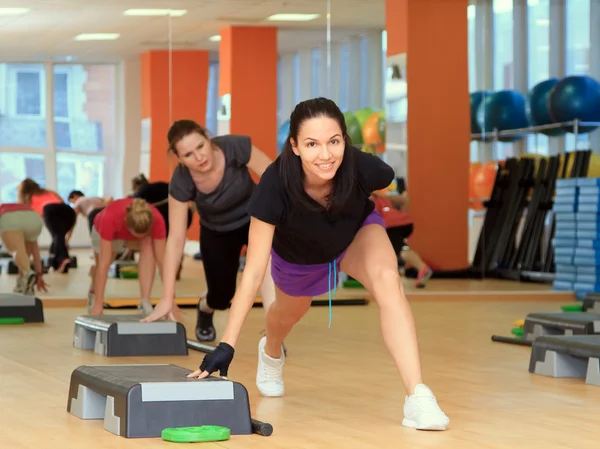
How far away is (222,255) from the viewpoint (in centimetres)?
586

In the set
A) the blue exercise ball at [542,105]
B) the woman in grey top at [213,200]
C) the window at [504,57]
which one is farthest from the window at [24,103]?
the window at [504,57]

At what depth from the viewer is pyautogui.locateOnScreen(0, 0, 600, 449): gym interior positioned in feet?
13.2

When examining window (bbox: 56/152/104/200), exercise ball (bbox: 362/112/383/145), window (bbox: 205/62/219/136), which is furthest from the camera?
exercise ball (bbox: 362/112/383/145)

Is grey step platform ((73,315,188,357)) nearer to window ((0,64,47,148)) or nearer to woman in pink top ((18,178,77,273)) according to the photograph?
woman in pink top ((18,178,77,273))

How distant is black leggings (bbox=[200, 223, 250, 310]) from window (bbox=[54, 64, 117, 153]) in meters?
3.00

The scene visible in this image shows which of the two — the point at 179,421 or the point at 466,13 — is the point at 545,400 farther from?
the point at 466,13

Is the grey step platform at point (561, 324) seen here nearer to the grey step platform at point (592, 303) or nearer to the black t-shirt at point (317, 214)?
the grey step platform at point (592, 303)

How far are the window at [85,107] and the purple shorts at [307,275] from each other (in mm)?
4847

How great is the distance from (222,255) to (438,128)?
5392mm

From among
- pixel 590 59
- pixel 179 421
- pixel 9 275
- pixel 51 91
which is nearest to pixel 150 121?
pixel 51 91

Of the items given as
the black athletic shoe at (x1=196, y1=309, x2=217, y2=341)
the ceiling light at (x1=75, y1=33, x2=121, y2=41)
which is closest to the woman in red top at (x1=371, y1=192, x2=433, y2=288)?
the ceiling light at (x1=75, y1=33, x2=121, y2=41)

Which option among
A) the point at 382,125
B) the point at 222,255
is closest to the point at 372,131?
the point at 382,125

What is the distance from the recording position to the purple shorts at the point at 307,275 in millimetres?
3961

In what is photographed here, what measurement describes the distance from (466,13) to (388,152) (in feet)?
5.47
